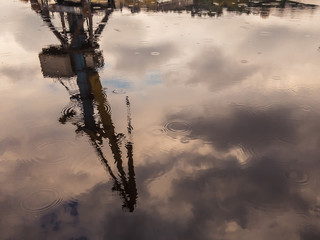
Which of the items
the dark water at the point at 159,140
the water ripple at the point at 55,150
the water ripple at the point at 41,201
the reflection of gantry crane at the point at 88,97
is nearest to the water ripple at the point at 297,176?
the dark water at the point at 159,140

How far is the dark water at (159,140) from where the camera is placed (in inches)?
210

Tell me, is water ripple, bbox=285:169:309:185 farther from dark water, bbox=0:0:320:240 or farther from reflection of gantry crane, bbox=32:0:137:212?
reflection of gantry crane, bbox=32:0:137:212

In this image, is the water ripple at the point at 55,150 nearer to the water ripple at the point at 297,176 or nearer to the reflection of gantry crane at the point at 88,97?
the reflection of gantry crane at the point at 88,97

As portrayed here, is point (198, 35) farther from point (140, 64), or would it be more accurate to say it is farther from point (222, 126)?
point (222, 126)

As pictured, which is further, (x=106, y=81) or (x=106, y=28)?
(x=106, y=28)

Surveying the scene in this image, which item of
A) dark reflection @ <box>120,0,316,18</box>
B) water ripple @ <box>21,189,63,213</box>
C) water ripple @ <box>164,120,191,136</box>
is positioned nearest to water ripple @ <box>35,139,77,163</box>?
water ripple @ <box>21,189,63,213</box>

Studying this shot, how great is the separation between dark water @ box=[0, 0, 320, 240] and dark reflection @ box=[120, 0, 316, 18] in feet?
41.7

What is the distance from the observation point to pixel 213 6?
29.4m

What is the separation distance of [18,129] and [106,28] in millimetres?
14567

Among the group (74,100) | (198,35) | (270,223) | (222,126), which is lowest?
(270,223)

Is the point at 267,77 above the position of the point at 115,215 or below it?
above

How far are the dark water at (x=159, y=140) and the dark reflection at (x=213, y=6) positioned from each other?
12.7 m

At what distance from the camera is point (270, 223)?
17.3ft

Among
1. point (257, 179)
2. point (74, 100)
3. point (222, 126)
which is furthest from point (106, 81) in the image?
point (257, 179)
